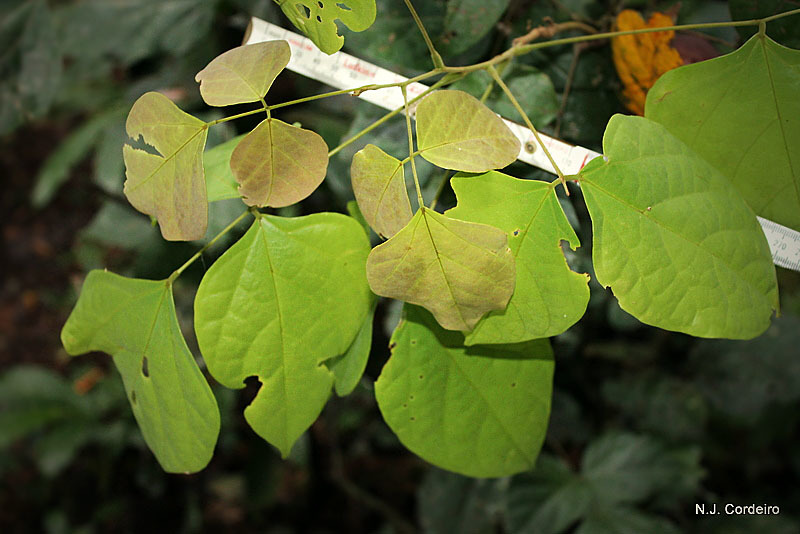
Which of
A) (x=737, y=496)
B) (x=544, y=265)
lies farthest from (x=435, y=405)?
(x=737, y=496)


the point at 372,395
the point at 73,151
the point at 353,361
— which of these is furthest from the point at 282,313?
the point at 73,151

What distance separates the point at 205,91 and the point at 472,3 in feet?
1.27

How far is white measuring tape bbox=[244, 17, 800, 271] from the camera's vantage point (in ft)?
2.10

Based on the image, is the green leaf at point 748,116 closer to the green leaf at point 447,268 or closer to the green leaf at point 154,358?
the green leaf at point 447,268

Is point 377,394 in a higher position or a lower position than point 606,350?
higher

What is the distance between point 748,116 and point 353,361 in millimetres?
463

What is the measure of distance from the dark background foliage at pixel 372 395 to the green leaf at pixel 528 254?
0.14m

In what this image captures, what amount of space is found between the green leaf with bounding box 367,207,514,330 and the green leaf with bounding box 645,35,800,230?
239 millimetres

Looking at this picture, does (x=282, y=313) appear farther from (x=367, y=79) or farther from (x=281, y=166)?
(x=367, y=79)

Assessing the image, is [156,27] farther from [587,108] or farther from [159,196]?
[587,108]

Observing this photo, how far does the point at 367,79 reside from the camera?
0.71 metres

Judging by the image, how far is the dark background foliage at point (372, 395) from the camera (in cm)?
79

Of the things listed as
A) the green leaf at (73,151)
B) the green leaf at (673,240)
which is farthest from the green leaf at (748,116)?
the green leaf at (73,151)

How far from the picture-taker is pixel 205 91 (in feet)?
1.66
